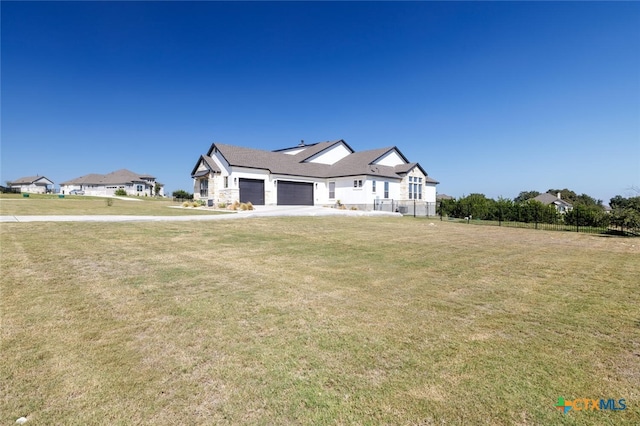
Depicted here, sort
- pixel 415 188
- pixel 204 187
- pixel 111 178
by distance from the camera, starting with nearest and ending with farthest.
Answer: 1. pixel 204 187
2. pixel 415 188
3. pixel 111 178

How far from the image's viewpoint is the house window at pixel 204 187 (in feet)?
101

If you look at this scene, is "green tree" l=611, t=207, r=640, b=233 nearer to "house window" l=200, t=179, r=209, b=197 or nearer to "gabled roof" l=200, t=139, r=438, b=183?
"gabled roof" l=200, t=139, r=438, b=183

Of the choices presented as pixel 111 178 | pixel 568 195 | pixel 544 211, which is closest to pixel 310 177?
pixel 544 211

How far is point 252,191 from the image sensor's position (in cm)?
2941

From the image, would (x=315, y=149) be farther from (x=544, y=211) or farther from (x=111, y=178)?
(x=111, y=178)

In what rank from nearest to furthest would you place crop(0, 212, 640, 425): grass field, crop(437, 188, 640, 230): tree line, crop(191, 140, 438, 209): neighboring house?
crop(0, 212, 640, 425): grass field
crop(437, 188, 640, 230): tree line
crop(191, 140, 438, 209): neighboring house

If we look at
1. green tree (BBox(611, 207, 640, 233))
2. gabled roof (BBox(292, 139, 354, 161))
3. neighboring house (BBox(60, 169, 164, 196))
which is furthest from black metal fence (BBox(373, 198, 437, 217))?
neighboring house (BBox(60, 169, 164, 196))

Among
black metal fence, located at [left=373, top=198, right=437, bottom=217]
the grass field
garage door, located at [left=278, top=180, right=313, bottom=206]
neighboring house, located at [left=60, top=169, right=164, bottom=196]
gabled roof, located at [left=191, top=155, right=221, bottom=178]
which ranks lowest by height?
the grass field

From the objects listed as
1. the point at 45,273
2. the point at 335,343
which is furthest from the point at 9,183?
the point at 335,343

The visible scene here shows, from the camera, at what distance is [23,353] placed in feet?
10.5

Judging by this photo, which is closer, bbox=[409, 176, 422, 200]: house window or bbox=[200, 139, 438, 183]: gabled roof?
bbox=[200, 139, 438, 183]: gabled roof

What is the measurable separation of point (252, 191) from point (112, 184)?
62463 millimetres

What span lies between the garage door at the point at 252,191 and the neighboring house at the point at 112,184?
2159 inches

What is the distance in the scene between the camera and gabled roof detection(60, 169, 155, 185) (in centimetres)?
7300
